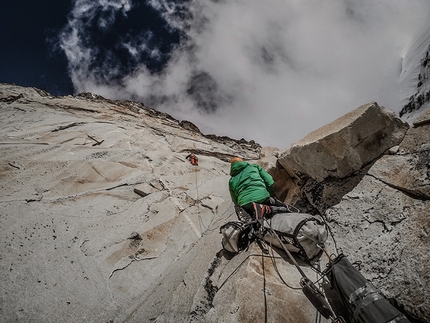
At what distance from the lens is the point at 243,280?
2.63 m

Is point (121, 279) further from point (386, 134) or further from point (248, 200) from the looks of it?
point (386, 134)

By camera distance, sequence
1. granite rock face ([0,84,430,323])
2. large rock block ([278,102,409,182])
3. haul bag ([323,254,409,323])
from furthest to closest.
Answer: large rock block ([278,102,409,182]) → granite rock face ([0,84,430,323]) → haul bag ([323,254,409,323])

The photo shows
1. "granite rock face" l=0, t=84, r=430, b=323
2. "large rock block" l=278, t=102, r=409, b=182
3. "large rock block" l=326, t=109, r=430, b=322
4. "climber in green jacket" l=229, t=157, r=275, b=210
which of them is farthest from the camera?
"climber in green jacket" l=229, t=157, r=275, b=210

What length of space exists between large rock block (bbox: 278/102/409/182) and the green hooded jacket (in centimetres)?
107

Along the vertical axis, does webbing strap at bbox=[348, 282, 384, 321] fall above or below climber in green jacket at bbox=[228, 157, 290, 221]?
below

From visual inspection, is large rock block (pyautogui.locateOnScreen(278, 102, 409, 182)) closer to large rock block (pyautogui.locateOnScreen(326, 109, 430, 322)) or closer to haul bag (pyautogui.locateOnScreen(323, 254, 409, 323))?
large rock block (pyautogui.locateOnScreen(326, 109, 430, 322))

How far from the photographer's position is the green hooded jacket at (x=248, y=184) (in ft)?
12.9

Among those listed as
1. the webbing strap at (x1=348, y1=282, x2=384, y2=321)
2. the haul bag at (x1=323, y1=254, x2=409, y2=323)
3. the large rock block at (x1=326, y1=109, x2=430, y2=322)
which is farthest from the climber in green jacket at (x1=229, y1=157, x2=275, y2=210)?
→ the webbing strap at (x1=348, y1=282, x2=384, y2=321)

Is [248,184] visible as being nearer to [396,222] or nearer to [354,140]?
[354,140]

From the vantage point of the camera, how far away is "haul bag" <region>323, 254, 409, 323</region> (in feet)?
5.83

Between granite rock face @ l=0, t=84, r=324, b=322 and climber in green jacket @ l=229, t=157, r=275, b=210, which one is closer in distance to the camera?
granite rock face @ l=0, t=84, r=324, b=322

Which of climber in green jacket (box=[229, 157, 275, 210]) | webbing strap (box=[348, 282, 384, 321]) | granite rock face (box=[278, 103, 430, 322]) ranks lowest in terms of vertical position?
webbing strap (box=[348, 282, 384, 321])

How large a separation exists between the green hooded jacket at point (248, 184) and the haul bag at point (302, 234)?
3.19ft

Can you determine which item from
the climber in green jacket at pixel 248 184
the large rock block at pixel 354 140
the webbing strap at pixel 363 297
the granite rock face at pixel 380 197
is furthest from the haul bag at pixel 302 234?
the large rock block at pixel 354 140
